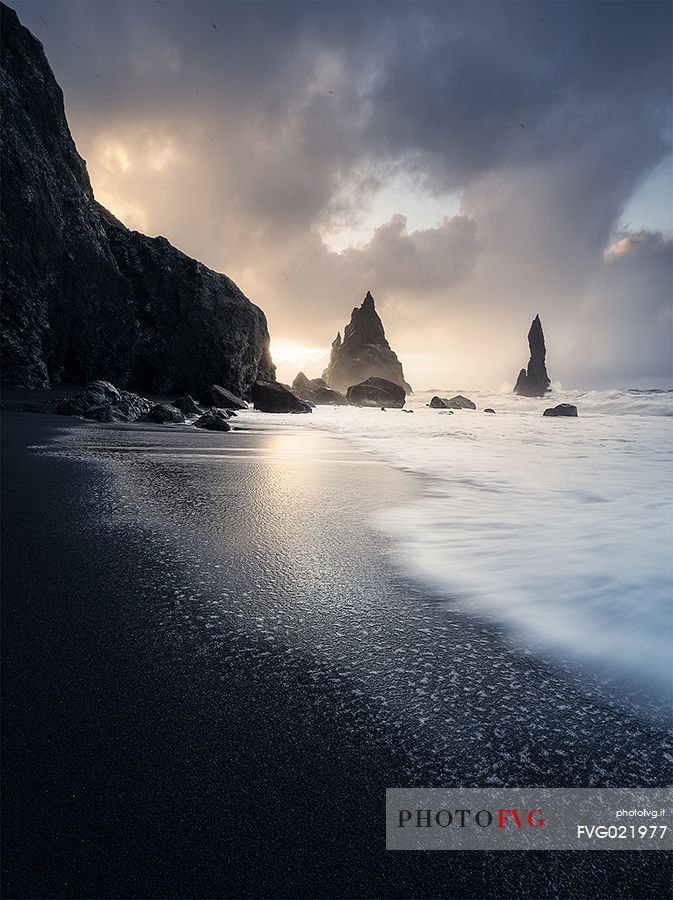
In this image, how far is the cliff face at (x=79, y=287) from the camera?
15.7 meters

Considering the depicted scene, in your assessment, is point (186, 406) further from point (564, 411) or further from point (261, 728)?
point (564, 411)

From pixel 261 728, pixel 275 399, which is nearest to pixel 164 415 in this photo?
pixel 275 399

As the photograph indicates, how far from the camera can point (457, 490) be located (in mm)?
4316

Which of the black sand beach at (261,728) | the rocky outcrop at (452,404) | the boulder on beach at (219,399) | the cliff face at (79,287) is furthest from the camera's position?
the rocky outcrop at (452,404)

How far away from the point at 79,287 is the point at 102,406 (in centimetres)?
1261

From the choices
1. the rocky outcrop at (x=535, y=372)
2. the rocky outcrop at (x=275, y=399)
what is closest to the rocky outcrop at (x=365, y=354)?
the rocky outcrop at (x=535, y=372)

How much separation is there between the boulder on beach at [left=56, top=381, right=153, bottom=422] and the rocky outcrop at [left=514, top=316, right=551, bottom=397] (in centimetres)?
10433

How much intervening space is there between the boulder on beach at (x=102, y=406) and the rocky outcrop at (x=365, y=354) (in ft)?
280

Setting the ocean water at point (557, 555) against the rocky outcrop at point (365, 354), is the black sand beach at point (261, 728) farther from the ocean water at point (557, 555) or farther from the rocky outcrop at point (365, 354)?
the rocky outcrop at point (365, 354)

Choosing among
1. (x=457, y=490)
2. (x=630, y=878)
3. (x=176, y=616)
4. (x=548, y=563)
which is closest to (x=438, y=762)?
(x=630, y=878)

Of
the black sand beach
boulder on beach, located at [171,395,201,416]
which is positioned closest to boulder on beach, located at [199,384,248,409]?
boulder on beach, located at [171,395,201,416]

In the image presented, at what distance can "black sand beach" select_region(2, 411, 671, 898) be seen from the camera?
2.53 ft

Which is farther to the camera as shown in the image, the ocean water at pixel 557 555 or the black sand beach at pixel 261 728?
the ocean water at pixel 557 555

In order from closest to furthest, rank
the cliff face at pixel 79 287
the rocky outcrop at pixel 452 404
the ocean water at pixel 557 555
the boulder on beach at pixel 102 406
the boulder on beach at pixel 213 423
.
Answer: the ocean water at pixel 557 555 → the boulder on beach at pixel 213 423 → the boulder on beach at pixel 102 406 → the cliff face at pixel 79 287 → the rocky outcrop at pixel 452 404
